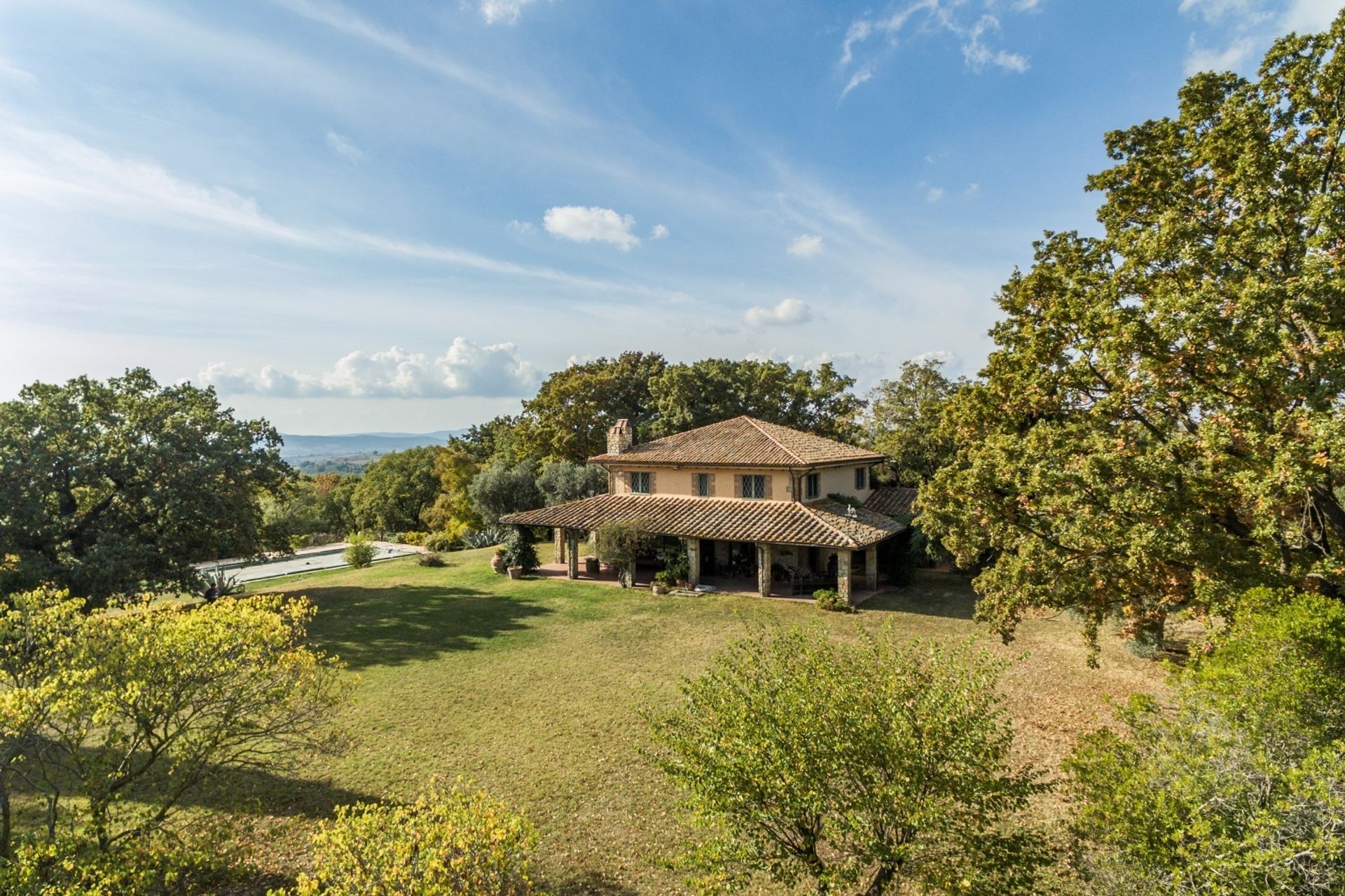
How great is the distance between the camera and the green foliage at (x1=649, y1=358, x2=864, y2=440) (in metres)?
41.8

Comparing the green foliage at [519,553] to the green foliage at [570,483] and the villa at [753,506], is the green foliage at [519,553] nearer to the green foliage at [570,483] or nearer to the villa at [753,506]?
the villa at [753,506]

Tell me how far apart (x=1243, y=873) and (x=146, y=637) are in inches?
442

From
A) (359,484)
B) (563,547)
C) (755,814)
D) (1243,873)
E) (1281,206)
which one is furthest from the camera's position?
(359,484)

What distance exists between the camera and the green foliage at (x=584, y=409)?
1832 inches

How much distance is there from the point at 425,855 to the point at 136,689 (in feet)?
13.3

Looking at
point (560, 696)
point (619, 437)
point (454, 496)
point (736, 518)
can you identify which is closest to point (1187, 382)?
point (560, 696)

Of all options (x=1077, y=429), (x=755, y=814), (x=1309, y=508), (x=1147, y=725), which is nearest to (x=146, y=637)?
(x=755, y=814)

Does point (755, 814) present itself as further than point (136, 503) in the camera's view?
No

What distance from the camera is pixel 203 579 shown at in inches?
921

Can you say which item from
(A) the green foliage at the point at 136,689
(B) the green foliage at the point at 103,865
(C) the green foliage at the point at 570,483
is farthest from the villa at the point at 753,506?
(B) the green foliage at the point at 103,865

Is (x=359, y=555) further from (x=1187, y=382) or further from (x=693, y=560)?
(x=1187, y=382)

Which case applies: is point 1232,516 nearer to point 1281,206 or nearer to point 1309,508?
point 1309,508

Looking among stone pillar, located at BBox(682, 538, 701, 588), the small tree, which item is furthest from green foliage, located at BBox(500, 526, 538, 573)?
stone pillar, located at BBox(682, 538, 701, 588)

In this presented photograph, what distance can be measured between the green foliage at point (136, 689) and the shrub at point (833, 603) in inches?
676
